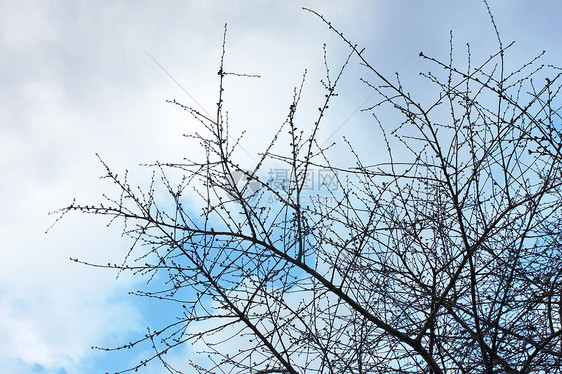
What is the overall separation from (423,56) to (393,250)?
143 centimetres

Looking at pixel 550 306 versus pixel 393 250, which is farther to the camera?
pixel 393 250

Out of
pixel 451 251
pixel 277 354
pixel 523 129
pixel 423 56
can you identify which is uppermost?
pixel 423 56

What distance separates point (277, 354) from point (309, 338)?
0.26 metres

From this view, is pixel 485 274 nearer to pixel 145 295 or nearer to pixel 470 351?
pixel 470 351

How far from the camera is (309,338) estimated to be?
3.55m

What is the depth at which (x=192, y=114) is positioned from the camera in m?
3.45

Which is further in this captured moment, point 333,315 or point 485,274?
point 333,315

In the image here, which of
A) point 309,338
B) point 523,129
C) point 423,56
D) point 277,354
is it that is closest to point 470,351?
point 309,338

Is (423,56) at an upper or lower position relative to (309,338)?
upper

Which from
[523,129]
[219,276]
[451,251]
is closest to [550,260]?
[451,251]

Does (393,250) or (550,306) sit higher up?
(393,250)

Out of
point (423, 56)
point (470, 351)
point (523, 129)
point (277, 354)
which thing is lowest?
point (470, 351)

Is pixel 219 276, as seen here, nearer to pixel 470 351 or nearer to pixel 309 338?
pixel 309 338

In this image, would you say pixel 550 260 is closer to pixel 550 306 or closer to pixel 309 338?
pixel 550 306
